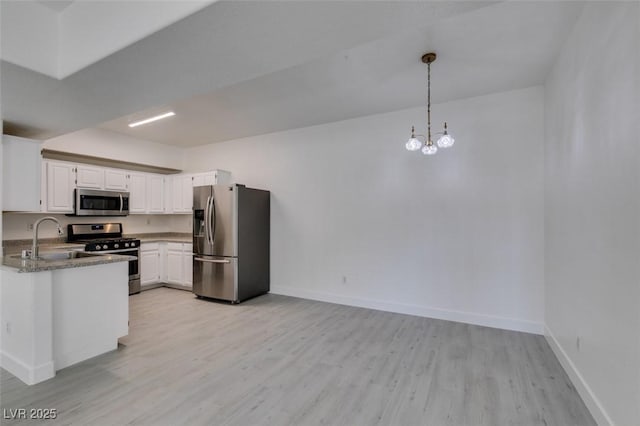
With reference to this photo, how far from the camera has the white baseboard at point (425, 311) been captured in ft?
10.8

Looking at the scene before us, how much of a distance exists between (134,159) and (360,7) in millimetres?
5369

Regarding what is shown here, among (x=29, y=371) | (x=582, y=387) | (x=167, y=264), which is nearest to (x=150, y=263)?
(x=167, y=264)

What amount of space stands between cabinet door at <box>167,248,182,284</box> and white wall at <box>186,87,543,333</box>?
176 cm

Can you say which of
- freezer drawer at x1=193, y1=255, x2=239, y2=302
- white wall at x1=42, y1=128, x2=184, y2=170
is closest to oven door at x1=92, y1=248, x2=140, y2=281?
freezer drawer at x1=193, y1=255, x2=239, y2=302

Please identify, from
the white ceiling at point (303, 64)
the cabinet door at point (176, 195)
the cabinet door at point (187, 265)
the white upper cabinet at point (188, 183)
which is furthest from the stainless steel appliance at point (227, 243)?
the white ceiling at point (303, 64)

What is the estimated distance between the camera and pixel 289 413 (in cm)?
193

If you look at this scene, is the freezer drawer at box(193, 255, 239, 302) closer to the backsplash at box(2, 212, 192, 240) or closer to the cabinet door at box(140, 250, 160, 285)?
the cabinet door at box(140, 250, 160, 285)

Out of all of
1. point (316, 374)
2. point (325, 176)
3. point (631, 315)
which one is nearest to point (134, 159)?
point (325, 176)

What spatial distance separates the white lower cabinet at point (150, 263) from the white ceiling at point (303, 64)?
2291mm

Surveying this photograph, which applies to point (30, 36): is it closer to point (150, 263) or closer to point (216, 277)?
point (216, 277)

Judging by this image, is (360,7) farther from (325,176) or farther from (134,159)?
(134,159)

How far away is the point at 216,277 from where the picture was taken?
4449 mm

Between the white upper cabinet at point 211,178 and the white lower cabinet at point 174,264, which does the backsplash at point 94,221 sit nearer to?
the white lower cabinet at point 174,264

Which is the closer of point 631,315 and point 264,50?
point 631,315
